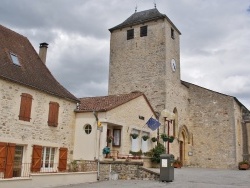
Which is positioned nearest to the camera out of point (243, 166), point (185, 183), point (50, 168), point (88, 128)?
point (185, 183)

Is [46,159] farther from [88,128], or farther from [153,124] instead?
[153,124]

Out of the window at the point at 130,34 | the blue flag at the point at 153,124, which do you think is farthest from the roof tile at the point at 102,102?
the window at the point at 130,34

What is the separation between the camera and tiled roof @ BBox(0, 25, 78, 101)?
15831 mm

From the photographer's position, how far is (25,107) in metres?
15.9

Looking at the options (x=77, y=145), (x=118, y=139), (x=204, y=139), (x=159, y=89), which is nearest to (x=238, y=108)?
(x=204, y=139)

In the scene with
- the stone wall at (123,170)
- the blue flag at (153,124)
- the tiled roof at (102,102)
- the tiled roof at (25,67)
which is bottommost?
the stone wall at (123,170)

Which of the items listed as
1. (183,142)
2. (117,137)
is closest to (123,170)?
(117,137)

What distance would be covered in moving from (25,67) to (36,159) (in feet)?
16.9

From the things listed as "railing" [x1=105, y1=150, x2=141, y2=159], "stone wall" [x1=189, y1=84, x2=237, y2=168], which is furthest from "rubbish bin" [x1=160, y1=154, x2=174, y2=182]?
"stone wall" [x1=189, y1=84, x2=237, y2=168]

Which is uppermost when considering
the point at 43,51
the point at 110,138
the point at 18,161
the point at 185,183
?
the point at 43,51

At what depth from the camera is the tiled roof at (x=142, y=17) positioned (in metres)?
28.5

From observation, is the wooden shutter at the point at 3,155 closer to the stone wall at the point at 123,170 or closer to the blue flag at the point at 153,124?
the stone wall at the point at 123,170

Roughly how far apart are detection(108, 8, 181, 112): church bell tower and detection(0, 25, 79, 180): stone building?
9798 mm

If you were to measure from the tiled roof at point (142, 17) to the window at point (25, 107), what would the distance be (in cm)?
1597
